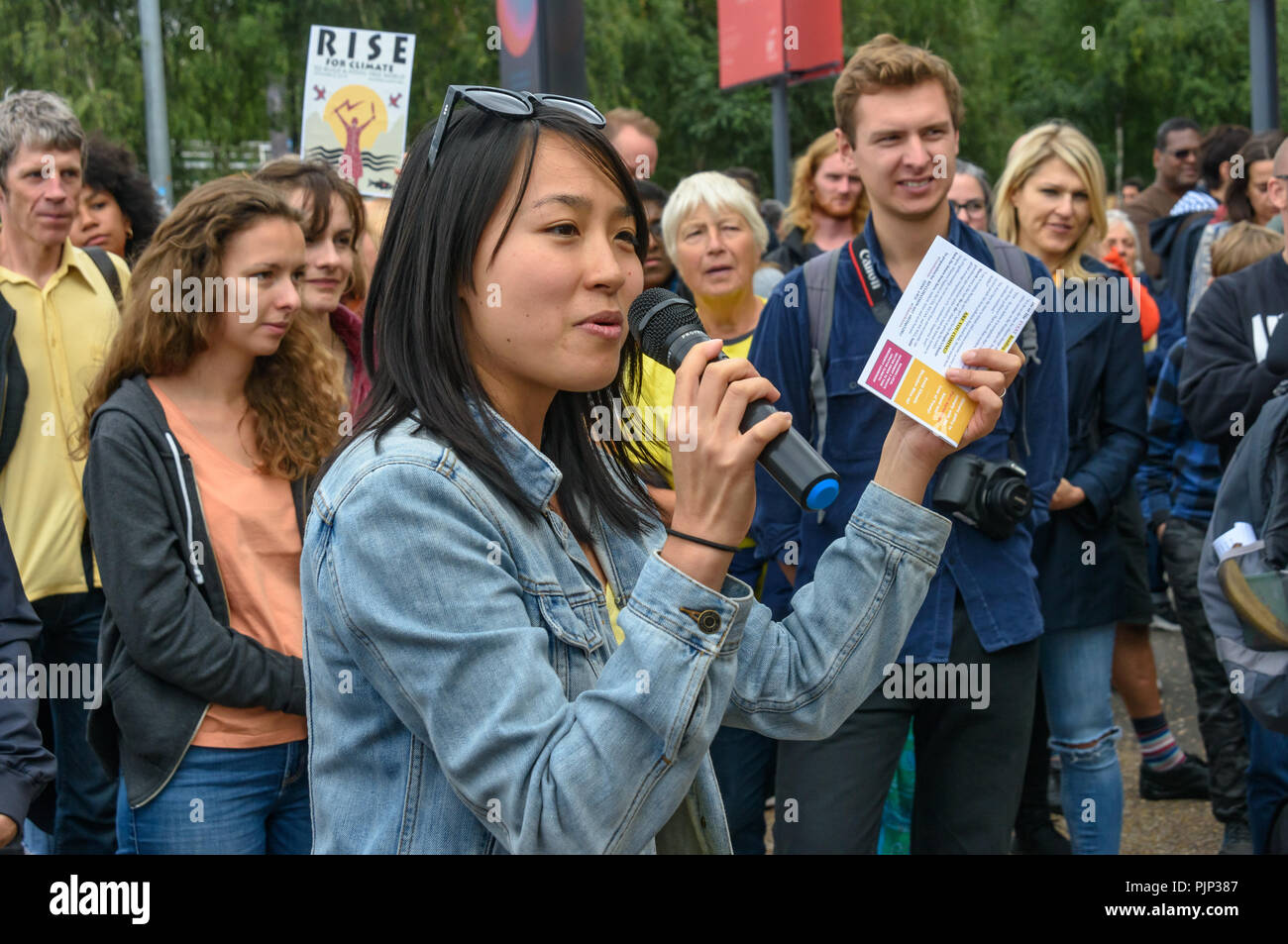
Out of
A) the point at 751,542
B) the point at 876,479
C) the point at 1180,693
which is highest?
the point at 876,479

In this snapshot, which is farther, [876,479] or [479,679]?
[876,479]

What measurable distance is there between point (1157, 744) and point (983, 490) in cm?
277

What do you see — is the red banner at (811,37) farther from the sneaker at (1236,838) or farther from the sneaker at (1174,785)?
the sneaker at (1236,838)

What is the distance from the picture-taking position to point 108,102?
57.3 feet

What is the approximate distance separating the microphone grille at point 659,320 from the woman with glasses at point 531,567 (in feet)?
0.60

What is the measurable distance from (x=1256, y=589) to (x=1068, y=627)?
1407 millimetres

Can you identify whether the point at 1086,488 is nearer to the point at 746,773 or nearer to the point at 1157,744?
the point at 746,773

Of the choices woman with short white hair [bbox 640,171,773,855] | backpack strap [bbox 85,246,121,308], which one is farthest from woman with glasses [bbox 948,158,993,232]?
backpack strap [bbox 85,246,121,308]

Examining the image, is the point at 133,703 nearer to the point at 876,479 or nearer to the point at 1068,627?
the point at 876,479

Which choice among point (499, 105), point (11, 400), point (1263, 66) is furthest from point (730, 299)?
point (1263, 66)

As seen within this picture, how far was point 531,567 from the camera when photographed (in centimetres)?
173

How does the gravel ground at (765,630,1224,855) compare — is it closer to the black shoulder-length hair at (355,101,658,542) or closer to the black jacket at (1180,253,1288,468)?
the black jacket at (1180,253,1288,468)

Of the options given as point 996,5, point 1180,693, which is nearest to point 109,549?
point 1180,693
